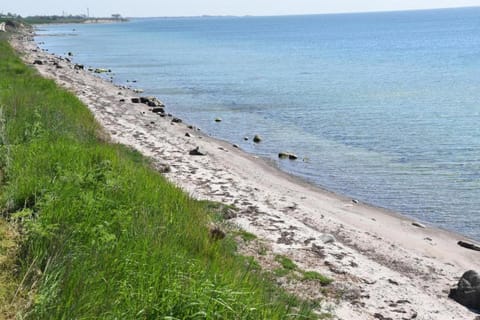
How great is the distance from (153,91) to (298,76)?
16.8 metres

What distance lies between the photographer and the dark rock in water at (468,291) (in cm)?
1061

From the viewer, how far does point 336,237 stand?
14.2 metres

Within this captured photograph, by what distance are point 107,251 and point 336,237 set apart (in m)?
8.60

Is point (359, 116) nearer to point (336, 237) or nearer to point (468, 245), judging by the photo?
point (468, 245)

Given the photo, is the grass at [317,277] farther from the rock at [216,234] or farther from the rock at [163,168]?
the rock at [163,168]

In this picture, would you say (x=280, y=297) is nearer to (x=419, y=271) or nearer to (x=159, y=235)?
(x=159, y=235)

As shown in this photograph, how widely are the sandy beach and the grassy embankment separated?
235 cm

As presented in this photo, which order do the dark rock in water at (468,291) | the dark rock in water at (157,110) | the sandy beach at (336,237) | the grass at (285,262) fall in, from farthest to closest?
the dark rock in water at (157,110), the grass at (285,262), the dark rock in water at (468,291), the sandy beach at (336,237)

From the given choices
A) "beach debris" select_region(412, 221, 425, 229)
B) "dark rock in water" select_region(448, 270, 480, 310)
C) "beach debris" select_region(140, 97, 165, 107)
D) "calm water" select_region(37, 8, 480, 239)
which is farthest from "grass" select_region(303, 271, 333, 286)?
"beach debris" select_region(140, 97, 165, 107)

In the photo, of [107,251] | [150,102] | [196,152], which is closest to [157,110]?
[150,102]

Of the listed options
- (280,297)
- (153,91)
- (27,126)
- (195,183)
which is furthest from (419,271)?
(153,91)

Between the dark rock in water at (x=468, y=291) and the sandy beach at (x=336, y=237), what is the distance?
6.6 inches

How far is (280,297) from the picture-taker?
26.0 feet

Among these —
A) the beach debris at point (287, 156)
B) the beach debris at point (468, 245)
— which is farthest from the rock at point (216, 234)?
the beach debris at point (287, 156)
